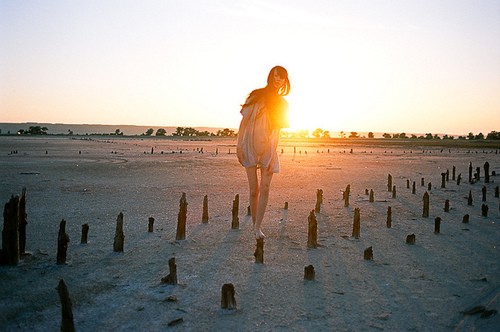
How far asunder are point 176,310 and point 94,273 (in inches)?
66.3

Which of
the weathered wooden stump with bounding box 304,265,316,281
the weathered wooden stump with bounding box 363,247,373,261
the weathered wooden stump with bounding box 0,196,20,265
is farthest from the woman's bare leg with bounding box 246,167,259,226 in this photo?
the weathered wooden stump with bounding box 0,196,20,265

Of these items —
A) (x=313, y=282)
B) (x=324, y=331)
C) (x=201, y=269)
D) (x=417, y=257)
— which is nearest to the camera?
(x=324, y=331)

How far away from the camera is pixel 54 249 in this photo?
22.1 ft

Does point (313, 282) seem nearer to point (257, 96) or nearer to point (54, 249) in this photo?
point (257, 96)

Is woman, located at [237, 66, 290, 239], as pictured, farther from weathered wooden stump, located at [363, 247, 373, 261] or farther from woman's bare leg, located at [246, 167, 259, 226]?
weathered wooden stump, located at [363, 247, 373, 261]

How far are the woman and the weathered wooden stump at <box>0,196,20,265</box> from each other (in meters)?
3.40

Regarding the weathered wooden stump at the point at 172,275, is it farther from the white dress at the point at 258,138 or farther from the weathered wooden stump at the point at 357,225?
the weathered wooden stump at the point at 357,225

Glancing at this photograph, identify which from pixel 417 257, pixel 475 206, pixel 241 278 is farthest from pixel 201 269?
pixel 475 206

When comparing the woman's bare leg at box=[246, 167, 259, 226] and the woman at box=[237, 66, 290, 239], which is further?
the woman's bare leg at box=[246, 167, 259, 226]

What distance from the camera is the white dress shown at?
716cm

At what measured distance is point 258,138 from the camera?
23.5 feet

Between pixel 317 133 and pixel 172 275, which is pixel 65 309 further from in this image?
pixel 317 133

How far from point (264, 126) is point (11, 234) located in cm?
403

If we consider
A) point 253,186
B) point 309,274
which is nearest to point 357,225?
point 253,186
